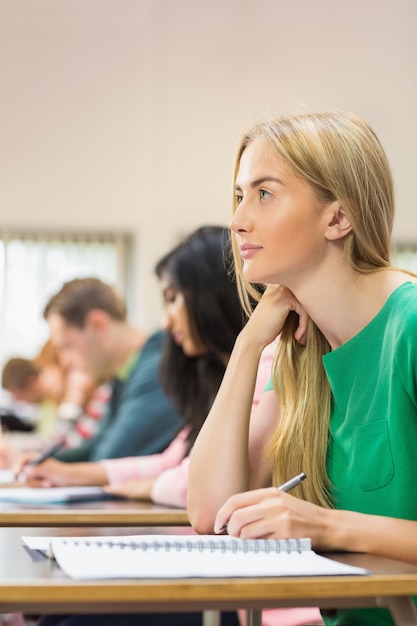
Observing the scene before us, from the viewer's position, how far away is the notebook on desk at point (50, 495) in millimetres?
2090

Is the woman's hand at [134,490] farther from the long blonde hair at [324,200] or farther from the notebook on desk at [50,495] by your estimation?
the long blonde hair at [324,200]

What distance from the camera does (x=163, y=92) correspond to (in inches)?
257

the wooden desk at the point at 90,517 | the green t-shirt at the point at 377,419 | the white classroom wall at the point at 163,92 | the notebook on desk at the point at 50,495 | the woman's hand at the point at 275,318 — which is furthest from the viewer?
the white classroom wall at the point at 163,92

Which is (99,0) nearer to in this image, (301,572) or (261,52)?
(261,52)

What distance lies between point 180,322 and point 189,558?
4.59ft

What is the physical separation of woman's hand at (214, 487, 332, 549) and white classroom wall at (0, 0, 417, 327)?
5.29 metres

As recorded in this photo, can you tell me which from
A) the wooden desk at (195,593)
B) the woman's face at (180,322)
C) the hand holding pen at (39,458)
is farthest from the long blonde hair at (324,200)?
the hand holding pen at (39,458)

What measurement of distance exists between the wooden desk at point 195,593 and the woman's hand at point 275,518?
6.9 inches

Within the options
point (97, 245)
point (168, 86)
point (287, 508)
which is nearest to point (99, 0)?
point (168, 86)

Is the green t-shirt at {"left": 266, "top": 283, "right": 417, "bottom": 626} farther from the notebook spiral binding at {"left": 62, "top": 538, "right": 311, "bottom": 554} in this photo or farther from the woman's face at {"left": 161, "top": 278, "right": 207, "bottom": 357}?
the woman's face at {"left": 161, "top": 278, "right": 207, "bottom": 357}

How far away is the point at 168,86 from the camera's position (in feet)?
21.4

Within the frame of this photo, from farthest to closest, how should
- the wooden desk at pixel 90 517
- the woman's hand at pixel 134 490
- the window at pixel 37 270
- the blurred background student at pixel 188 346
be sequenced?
the window at pixel 37 270 → the blurred background student at pixel 188 346 → the woman's hand at pixel 134 490 → the wooden desk at pixel 90 517

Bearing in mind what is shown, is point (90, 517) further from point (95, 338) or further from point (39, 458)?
point (95, 338)

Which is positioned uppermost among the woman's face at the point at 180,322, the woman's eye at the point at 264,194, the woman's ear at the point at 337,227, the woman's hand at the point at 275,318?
the woman's eye at the point at 264,194
